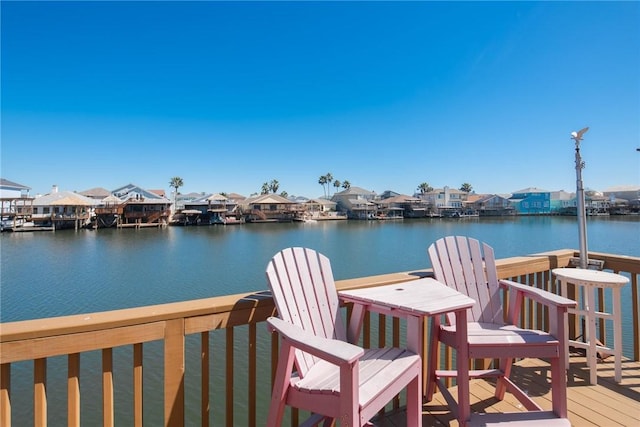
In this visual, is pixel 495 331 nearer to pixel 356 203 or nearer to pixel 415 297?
pixel 415 297

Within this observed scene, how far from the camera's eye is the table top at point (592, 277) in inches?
78.2

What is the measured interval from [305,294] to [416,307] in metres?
0.52

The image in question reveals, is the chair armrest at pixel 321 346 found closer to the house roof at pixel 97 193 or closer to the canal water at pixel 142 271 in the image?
the canal water at pixel 142 271

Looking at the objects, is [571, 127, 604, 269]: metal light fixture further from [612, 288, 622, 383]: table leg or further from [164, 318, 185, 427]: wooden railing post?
[164, 318, 185, 427]: wooden railing post

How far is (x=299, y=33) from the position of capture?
13352mm

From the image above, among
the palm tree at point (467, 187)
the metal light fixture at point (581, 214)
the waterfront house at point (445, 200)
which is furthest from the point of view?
the palm tree at point (467, 187)

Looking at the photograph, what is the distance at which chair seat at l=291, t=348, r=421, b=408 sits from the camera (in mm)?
1048

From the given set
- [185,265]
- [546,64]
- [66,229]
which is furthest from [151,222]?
[546,64]

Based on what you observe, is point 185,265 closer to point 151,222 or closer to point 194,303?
point 194,303

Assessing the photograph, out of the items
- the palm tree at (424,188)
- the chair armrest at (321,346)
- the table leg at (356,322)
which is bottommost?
the table leg at (356,322)

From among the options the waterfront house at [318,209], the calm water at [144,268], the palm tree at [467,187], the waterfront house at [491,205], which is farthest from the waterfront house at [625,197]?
the waterfront house at [318,209]

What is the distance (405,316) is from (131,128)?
32.9m

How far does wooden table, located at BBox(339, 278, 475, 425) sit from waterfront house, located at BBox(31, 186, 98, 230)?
37393mm

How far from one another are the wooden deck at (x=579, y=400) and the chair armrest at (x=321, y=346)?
3.32 ft
